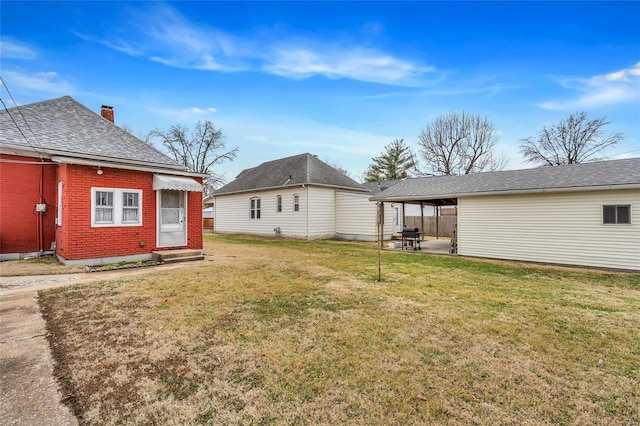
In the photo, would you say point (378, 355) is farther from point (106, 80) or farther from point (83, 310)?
point (106, 80)

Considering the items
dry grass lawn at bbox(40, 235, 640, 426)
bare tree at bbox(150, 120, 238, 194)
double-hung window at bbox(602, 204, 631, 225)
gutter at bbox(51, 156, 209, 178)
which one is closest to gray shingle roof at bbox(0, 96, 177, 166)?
gutter at bbox(51, 156, 209, 178)

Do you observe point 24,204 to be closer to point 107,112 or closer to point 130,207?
point 130,207

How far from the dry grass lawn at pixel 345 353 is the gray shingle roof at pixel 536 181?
4.21 m

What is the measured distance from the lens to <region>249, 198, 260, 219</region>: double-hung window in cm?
2119

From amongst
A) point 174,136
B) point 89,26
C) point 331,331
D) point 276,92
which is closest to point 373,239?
point 276,92

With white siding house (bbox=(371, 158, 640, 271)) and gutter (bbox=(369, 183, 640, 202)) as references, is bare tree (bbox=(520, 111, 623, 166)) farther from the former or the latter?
gutter (bbox=(369, 183, 640, 202))

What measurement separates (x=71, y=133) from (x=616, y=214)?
1925 centimetres

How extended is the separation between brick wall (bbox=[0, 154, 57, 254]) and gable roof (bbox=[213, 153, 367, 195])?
11343 millimetres

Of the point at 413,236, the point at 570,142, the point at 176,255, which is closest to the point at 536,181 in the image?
the point at 413,236

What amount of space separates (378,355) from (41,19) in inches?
520

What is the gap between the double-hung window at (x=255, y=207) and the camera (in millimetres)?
21188

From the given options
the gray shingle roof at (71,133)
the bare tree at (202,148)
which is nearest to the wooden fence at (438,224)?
the gray shingle roof at (71,133)

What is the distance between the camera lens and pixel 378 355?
3383mm

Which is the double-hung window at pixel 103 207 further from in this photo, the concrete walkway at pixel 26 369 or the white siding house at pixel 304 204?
the white siding house at pixel 304 204
